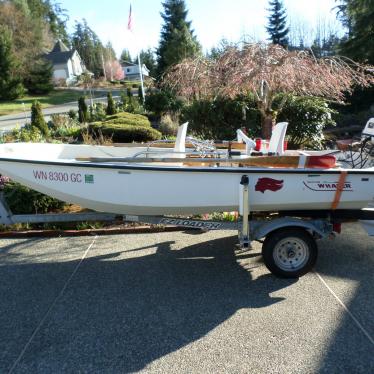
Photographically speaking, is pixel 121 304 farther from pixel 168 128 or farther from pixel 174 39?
pixel 174 39

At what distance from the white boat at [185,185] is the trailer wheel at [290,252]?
0.27 metres

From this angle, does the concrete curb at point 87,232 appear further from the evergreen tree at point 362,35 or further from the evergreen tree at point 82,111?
the evergreen tree at point 362,35

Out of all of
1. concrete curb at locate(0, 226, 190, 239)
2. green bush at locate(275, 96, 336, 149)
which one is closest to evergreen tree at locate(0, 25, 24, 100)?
green bush at locate(275, 96, 336, 149)

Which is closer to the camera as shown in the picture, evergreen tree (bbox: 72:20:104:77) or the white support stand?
the white support stand

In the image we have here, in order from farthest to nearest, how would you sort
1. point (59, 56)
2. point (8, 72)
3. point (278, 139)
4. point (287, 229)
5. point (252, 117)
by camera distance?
point (59, 56) < point (8, 72) < point (252, 117) < point (278, 139) < point (287, 229)

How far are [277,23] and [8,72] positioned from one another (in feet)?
94.2

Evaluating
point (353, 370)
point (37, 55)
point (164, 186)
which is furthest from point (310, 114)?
point (37, 55)

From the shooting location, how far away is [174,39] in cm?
2962

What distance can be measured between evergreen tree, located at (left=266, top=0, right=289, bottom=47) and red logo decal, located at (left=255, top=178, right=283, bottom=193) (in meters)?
42.3

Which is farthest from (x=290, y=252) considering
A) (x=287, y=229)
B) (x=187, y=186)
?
(x=187, y=186)

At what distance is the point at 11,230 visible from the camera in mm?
5141

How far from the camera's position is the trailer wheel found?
3645 mm

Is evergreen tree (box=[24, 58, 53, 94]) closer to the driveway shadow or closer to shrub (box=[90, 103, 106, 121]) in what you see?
shrub (box=[90, 103, 106, 121])

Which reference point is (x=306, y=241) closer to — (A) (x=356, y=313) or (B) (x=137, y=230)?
(A) (x=356, y=313)
